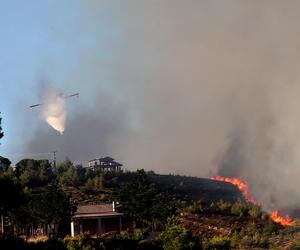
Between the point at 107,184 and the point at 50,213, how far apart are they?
234 ft

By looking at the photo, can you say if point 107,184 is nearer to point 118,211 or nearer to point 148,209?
point 118,211

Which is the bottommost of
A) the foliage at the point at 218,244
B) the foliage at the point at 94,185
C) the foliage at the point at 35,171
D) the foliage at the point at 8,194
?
the foliage at the point at 218,244

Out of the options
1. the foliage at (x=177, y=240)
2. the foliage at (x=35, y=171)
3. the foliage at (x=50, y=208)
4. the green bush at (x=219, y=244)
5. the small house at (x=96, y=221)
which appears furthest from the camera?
the foliage at (x=35, y=171)

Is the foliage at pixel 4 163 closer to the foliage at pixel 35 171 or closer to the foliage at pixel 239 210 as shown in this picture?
the foliage at pixel 35 171

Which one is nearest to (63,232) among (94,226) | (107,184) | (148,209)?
(94,226)

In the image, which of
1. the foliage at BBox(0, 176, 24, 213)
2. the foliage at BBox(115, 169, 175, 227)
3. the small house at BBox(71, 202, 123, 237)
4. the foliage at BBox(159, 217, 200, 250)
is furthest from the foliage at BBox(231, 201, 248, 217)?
the foliage at BBox(0, 176, 24, 213)

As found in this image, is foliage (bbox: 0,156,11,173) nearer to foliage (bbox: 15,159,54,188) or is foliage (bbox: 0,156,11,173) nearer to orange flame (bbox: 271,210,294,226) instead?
foliage (bbox: 15,159,54,188)

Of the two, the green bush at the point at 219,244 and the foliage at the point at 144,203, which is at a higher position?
the foliage at the point at 144,203

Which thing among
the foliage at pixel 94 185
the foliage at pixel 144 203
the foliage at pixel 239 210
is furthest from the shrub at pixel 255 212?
the foliage at pixel 94 185

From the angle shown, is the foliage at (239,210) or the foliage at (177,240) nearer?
the foliage at (177,240)

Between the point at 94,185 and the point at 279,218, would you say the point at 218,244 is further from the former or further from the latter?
the point at 94,185

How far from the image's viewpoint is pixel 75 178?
148 m

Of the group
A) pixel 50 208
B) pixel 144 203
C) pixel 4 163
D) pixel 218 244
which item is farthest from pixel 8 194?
pixel 4 163

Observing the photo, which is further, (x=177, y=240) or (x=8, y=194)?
(x=8, y=194)
